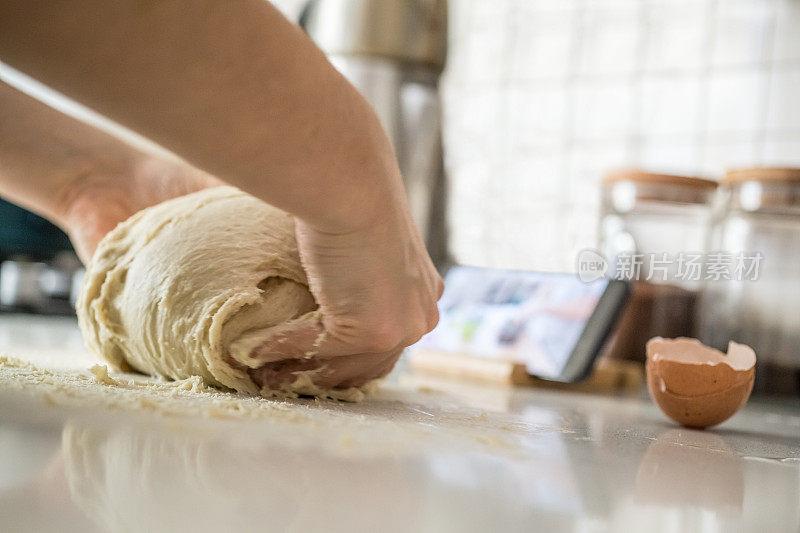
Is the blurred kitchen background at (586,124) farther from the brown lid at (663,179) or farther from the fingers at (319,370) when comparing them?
the fingers at (319,370)

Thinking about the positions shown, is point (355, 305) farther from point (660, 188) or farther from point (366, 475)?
point (660, 188)

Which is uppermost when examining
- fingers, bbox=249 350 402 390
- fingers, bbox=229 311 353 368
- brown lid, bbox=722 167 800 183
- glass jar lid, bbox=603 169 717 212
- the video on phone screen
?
brown lid, bbox=722 167 800 183

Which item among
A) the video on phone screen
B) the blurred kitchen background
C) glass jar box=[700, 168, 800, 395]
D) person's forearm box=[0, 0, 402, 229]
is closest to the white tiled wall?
the blurred kitchen background

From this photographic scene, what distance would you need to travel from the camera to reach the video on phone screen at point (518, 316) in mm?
1309

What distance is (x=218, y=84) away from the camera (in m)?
0.48

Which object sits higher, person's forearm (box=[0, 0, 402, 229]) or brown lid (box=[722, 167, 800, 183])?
person's forearm (box=[0, 0, 402, 229])

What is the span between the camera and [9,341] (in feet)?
3.78

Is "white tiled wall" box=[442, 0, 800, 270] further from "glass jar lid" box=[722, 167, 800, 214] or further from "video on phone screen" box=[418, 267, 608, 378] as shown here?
"video on phone screen" box=[418, 267, 608, 378]

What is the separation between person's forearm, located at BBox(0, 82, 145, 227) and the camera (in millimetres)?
1007

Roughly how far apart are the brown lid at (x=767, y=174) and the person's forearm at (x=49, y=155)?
1083 mm

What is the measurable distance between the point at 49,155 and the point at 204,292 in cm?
43

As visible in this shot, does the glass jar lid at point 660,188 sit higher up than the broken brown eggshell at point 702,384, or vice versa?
the glass jar lid at point 660,188

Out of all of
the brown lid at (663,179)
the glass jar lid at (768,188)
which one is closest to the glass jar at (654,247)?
the brown lid at (663,179)

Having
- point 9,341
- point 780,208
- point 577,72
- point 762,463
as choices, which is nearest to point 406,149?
point 577,72
